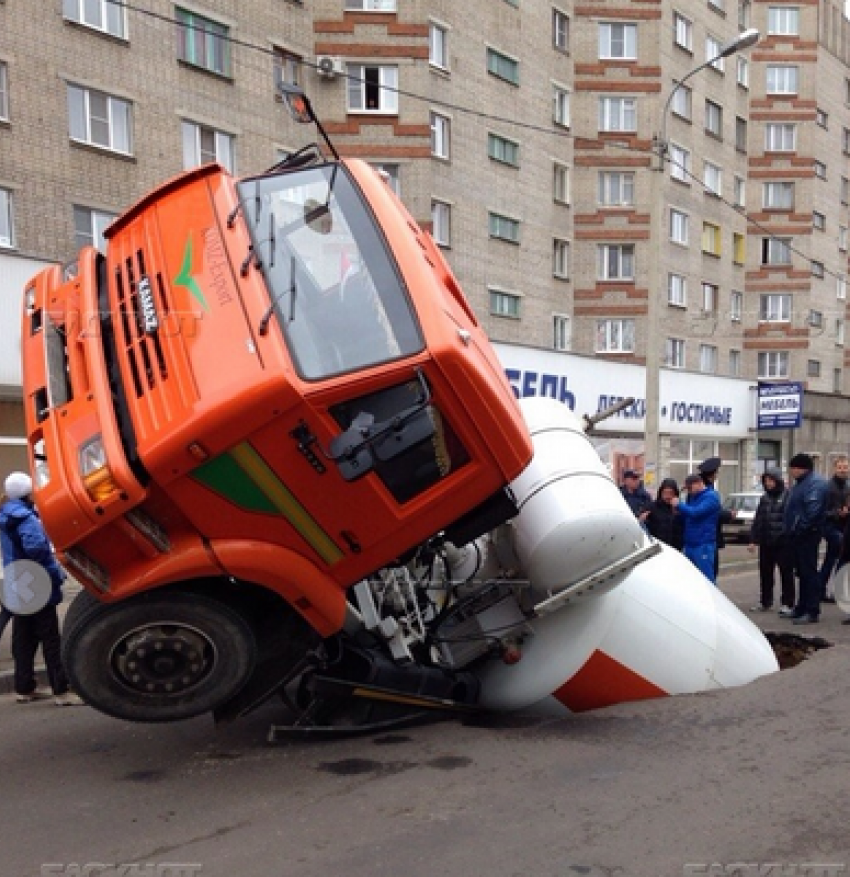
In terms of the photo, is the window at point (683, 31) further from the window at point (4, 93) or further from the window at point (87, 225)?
the window at point (4, 93)

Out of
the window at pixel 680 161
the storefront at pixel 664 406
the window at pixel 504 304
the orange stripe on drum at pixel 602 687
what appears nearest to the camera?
the orange stripe on drum at pixel 602 687

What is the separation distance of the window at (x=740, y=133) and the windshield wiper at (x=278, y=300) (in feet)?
119

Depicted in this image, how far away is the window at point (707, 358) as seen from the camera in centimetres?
3531

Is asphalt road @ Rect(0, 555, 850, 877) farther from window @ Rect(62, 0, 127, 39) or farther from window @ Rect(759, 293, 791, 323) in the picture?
window @ Rect(759, 293, 791, 323)

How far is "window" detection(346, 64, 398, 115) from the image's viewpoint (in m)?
23.4

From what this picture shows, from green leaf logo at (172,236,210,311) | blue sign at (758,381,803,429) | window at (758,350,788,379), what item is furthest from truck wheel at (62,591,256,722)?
window at (758,350,788,379)

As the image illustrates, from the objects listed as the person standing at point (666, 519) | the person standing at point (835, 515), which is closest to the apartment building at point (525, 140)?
the person standing at point (666, 519)

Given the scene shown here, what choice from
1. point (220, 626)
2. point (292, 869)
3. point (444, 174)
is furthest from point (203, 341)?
point (444, 174)

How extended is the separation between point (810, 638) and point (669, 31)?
2881 cm

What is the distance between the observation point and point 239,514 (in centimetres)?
439

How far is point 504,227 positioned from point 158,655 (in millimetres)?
23751

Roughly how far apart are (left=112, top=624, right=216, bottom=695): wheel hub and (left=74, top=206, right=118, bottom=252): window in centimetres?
1430

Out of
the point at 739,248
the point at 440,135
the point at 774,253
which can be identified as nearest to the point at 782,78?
the point at 774,253

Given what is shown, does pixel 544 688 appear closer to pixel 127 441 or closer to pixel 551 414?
pixel 551 414
